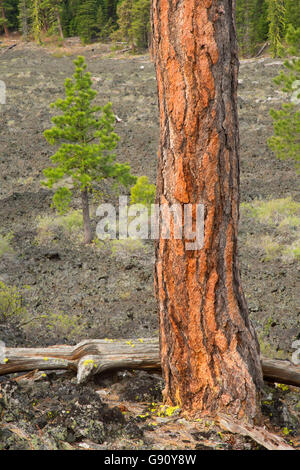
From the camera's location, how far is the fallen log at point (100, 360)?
143 inches

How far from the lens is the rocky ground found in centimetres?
288

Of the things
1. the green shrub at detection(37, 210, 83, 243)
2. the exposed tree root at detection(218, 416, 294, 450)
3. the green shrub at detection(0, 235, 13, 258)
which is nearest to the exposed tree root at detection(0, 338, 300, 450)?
the exposed tree root at detection(218, 416, 294, 450)

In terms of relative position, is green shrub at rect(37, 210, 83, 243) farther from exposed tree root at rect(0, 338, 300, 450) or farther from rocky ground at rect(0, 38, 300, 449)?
exposed tree root at rect(0, 338, 300, 450)

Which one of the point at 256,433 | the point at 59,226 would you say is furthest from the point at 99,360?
the point at 59,226

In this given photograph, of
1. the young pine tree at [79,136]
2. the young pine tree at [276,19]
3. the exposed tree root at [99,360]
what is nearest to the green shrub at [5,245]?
the young pine tree at [79,136]

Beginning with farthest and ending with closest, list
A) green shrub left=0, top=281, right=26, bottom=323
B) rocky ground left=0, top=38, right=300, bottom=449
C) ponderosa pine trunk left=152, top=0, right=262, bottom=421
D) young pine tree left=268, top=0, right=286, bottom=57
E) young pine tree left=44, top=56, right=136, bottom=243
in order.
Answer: young pine tree left=268, top=0, right=286, bottom=57 → young pine tree left=44, top=56, right=136, bottom=243 → green shrub left=0, top=281, right=26, bottom=323 → rocky ground left=0, top=38, right=300, bottom=449 → ponderosa pine trunk left=152, top=0, right=262, bottom=421

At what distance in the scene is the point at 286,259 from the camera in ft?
27.8

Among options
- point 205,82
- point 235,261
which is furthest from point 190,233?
point 205,82

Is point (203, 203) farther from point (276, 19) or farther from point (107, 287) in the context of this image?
point (276, 19)

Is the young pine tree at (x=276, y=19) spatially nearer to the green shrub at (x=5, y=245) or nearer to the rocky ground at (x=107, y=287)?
the rocky ground at (x=107, y=287)

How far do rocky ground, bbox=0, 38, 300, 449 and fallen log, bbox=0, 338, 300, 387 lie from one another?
121mm

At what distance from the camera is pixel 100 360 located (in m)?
3.63

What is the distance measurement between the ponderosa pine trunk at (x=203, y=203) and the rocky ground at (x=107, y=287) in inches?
12.5

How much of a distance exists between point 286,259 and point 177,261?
6.05m
